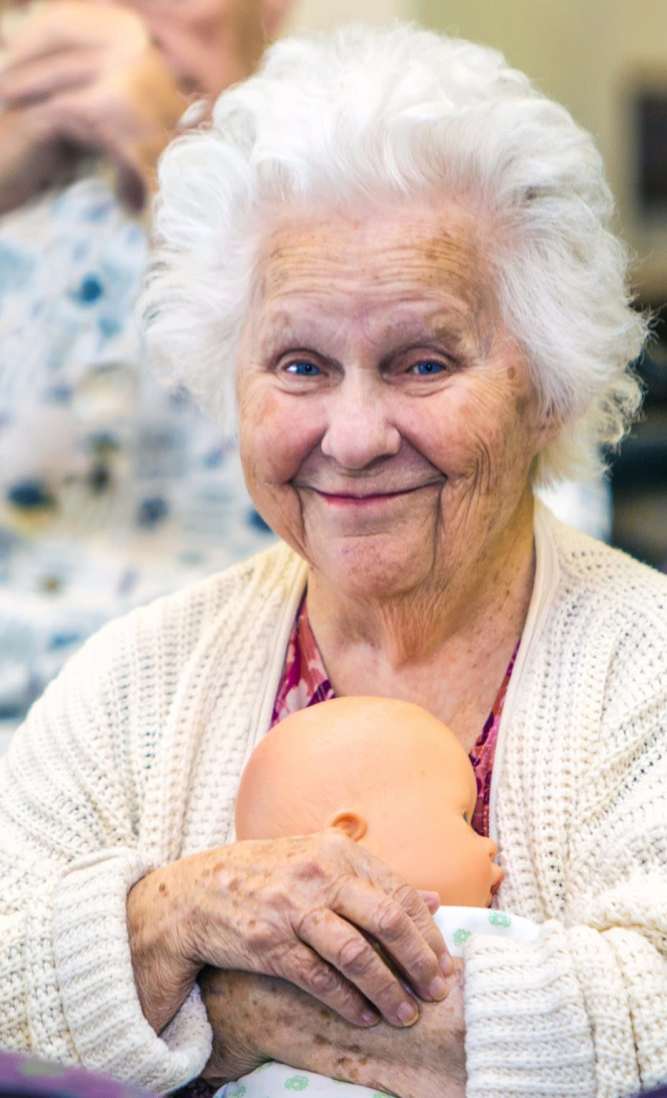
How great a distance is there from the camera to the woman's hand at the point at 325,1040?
1430mm

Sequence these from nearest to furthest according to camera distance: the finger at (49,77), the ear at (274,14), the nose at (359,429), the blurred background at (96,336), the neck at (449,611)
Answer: the nose at (359,429) < the neck at (449,611) < the blurred background at (96,336) < the finger at (49,77) < the ear at (274,14)

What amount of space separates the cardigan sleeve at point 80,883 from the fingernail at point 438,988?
0.24 meters

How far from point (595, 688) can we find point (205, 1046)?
1.77 ft

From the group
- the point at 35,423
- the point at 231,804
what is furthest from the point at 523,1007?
the point at 35,423

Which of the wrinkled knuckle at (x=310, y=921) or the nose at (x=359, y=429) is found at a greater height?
the nose at (x=359, y=429)

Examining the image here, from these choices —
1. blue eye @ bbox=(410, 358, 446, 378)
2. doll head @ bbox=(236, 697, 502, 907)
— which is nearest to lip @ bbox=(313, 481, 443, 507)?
blue eye @ bbox=(410, 358, 446, 378)

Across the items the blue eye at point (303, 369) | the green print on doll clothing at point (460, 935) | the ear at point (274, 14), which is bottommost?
the green print on doll clothing at point (460, 935)

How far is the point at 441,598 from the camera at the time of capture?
5.52ft

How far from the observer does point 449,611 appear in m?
1.70

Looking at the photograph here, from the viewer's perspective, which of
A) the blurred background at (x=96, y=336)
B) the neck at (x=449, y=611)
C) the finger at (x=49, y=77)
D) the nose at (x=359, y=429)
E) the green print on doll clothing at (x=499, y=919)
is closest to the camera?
the green print on doll clothing at (x=499, y=919)

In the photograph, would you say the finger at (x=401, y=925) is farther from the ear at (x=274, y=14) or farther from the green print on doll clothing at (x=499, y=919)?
the ear at (x=274, y=14)

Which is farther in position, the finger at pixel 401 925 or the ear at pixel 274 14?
the ear at pixel 274 14

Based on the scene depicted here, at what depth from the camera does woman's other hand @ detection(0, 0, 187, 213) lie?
9.53 feet

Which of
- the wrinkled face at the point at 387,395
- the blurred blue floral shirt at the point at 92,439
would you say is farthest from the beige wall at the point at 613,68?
the wrinkled face at the point at 387,395
